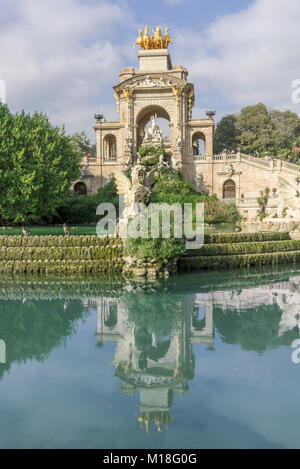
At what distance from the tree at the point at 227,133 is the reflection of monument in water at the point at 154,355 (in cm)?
4202

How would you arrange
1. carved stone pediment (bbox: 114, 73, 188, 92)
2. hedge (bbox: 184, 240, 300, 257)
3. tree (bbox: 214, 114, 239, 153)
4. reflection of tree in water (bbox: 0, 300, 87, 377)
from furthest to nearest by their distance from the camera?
1. tree (bbox: 214, 114, 239, 153)
2. carved stone pediment (bbox: 114, 73, 188, 92)
3. hedge (bbox: 184, 240, 300, 257)
4. reflection of tree in water (bbox: 0, 300, 87, 377)

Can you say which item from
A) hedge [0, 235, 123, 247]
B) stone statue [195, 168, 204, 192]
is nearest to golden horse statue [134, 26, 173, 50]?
stone statue [195, 168, 204, 192]

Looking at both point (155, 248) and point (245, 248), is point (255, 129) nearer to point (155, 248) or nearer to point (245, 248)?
point (245, 248)

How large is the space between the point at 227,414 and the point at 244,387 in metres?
0.81

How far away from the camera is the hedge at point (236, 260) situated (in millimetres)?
16500

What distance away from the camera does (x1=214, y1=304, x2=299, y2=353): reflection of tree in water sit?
7891 mm

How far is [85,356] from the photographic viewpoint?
7254 millimetres

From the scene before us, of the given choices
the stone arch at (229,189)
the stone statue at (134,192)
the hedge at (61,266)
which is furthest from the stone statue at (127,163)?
the hedge at (61,266)

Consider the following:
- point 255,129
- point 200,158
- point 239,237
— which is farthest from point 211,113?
point 239,237

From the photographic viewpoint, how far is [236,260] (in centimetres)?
1748

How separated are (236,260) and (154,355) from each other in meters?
10.8

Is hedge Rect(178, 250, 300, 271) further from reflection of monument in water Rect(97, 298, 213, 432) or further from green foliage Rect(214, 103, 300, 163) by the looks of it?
green foliage Rect(214, 103, 300, 163)

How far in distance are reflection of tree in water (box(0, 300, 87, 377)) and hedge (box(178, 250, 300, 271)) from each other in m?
6.28
